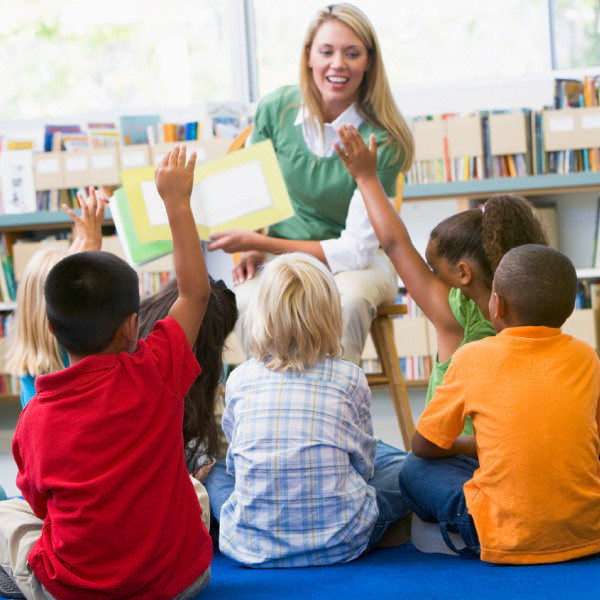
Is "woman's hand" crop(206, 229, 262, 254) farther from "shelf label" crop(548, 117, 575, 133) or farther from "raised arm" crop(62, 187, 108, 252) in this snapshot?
"shelf label" crop(548, 117, 575, 133)

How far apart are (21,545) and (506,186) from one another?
8.12ft

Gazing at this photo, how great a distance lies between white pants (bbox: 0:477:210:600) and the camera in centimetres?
121

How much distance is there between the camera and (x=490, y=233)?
5.06 feet

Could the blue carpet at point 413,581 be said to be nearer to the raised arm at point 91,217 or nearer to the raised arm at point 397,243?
the raised arm at point 397,243

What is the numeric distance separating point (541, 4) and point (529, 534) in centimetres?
324

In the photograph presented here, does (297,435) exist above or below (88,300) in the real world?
below

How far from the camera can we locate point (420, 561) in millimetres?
1430

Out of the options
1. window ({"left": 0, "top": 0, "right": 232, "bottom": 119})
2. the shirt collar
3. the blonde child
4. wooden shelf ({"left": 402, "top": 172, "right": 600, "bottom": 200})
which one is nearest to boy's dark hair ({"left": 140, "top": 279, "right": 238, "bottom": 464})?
the blonde child

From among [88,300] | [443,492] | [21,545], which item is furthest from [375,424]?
[88,300]

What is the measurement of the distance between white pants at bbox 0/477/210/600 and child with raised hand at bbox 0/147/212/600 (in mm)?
17

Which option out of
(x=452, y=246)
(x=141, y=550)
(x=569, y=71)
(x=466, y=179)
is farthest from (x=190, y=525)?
(x=569, y=71)

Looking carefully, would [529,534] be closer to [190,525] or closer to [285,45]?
[190,525]

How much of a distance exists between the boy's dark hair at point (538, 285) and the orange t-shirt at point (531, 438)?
0.09 feet

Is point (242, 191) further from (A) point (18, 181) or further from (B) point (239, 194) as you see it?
(A) point (18, 181)
